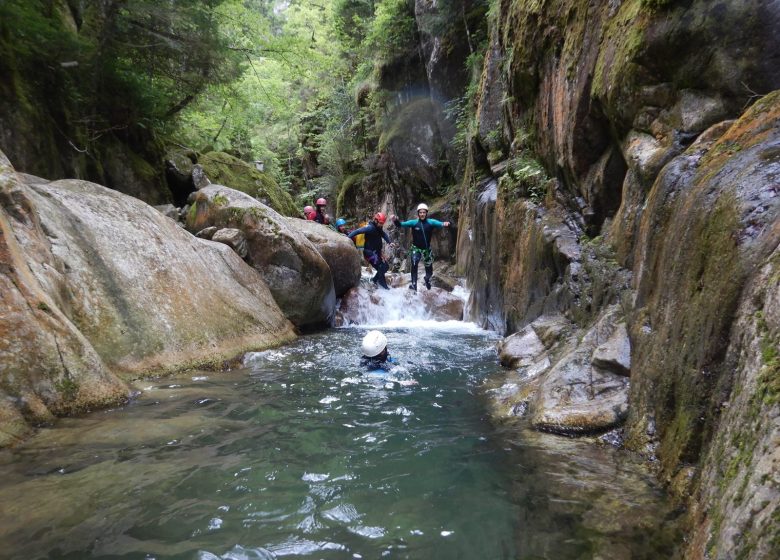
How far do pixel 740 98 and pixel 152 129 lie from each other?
46.4 feet

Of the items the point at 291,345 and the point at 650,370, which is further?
the point at 291,345

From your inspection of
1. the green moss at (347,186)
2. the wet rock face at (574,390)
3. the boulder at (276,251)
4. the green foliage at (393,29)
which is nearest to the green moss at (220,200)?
the boulder at (276,251)

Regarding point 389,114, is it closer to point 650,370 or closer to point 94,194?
point 94,194

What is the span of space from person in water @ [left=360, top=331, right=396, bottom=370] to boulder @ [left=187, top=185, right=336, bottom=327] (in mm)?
4032

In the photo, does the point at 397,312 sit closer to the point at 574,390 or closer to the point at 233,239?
the point at 233,239

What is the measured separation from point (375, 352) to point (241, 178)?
41.7 feet

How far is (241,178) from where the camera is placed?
17.2 meters

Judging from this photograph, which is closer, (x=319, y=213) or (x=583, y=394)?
(x=583, y=394)

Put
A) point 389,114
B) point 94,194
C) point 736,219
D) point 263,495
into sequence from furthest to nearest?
1. point 389,114
2. point 94,194
3. point 263,495
4. point 736,219

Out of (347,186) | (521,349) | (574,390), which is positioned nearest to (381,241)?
(521,349)

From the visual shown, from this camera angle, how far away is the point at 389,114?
2273 centimetres

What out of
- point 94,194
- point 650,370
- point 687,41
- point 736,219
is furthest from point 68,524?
point 687,41

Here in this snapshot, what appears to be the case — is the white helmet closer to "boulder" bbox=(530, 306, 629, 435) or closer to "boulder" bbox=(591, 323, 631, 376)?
"boulder" bbox=(530, 306, 629, 435)

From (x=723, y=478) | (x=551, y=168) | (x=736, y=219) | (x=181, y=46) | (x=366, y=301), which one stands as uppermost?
(x=181, y=46)
